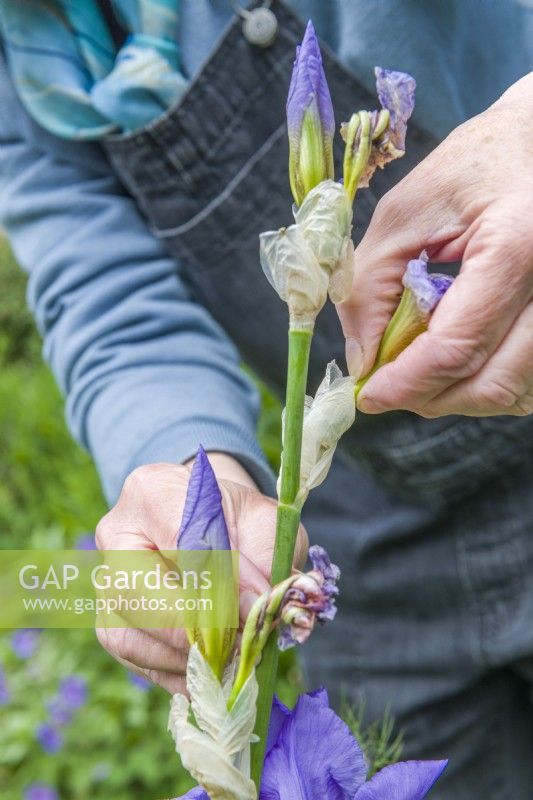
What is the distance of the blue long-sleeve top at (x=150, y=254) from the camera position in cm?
72

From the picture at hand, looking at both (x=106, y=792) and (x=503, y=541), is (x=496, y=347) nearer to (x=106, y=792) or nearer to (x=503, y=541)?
(x=503, y=541)

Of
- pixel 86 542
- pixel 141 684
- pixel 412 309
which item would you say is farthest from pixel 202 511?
pixel 86 542

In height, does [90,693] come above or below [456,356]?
below

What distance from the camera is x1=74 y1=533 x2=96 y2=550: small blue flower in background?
1.72 meters

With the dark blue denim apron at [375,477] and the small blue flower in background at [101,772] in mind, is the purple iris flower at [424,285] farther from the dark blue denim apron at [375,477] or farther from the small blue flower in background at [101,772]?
the small blue flower in background at [101,772]

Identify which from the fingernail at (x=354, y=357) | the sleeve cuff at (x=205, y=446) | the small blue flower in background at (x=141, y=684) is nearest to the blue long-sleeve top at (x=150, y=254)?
the sleeve cuff at (x=205, y=446)

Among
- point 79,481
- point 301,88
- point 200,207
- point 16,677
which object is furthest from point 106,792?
point 301,88

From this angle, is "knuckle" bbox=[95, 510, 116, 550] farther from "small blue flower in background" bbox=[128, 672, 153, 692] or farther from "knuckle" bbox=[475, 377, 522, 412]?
"small blue flower in background" bbox=[128, 672, 153, 692]

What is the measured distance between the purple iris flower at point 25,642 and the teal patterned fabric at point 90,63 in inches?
45.6

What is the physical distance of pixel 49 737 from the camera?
159 centimetres

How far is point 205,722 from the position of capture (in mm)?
378

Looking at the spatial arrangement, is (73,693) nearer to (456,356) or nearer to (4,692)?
(4,692)

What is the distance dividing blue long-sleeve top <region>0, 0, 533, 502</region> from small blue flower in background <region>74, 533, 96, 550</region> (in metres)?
0.82

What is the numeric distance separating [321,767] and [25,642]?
4.80 feet
